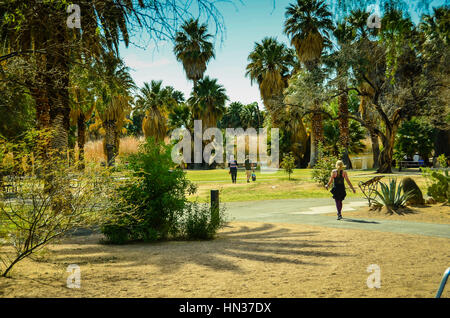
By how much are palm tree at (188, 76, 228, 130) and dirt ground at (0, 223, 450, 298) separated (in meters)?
45.0

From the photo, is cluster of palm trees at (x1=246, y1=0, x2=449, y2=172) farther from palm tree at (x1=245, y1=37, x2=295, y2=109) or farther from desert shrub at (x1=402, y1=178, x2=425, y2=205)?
desert shrub at (x1=402, y1=178, x2=425, y2=205)

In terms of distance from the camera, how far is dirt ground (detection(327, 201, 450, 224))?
1041 cm

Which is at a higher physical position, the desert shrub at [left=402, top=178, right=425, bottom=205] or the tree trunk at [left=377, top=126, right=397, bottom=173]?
the tree trunk at [left=377, top=126, right=397, bottom=173]

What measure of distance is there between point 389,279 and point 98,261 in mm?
4219

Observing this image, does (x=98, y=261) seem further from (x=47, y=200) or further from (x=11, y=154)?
(x=11, y=154)

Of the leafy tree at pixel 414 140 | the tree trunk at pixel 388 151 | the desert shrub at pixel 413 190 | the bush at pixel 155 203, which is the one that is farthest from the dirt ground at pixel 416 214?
the leafy tree at pixel 414 140

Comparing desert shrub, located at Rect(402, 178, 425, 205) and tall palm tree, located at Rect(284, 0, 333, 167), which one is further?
tall palm tree, located at Rect(284, 0, 333, 167)

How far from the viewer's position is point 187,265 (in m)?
5.80

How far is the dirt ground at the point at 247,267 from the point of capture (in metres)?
4.55

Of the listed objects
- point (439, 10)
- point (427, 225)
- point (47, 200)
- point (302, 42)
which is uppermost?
point (302, 42)

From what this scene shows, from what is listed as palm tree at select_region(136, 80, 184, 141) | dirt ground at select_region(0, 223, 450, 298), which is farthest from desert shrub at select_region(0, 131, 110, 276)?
palm tree at select_region(136, 80, 184, 141)

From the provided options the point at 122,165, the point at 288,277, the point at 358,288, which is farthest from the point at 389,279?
the point at 122,165

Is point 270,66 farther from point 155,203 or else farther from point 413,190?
point 155,203
